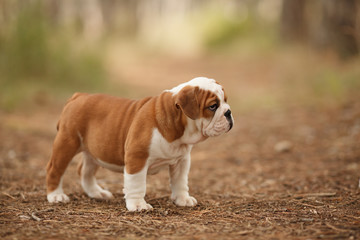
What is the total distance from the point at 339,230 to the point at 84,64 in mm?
8918

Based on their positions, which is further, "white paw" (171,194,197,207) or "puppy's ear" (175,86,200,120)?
"white paw" (171,194,197,207)

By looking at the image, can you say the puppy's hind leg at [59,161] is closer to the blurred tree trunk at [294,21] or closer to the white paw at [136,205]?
the white paw at [136,205]

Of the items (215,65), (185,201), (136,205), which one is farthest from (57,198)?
(215,65)

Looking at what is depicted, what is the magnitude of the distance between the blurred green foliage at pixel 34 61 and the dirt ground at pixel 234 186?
695mm

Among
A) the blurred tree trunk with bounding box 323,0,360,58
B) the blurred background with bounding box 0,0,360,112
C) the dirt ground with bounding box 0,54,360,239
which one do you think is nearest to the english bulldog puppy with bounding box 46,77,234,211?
the dirt ground with bounding box 0,54,360,239

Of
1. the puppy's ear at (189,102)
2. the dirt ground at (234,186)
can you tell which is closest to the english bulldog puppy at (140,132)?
the puppy's ear at (189,102)

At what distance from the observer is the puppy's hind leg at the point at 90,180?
409 cm

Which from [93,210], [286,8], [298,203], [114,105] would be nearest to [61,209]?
[93,210]

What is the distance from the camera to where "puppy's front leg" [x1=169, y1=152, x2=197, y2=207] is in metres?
3.75

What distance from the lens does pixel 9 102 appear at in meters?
7.81

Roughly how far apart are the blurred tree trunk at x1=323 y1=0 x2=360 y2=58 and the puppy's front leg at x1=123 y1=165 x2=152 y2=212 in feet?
23.8

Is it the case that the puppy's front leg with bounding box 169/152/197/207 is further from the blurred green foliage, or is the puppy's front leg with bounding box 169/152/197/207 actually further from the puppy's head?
the blurred green foliage

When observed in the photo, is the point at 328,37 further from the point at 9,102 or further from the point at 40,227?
the point at 40,227

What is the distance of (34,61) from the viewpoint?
30.0 ft
